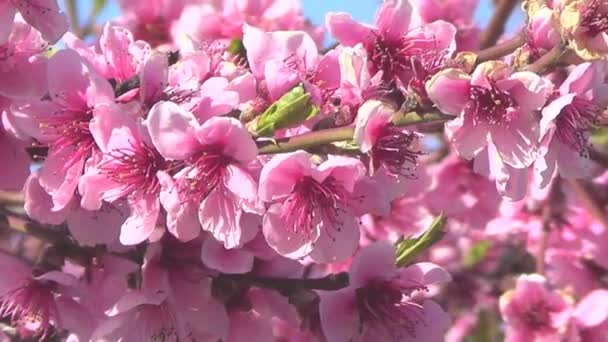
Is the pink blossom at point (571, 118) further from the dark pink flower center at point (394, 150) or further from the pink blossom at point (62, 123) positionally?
the pink blossom at point (62, 123)

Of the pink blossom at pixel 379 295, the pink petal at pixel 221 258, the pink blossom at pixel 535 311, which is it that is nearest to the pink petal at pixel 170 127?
the pink petal at pixel 221 258

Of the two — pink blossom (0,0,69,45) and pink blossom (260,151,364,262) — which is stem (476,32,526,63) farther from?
pink blossom (0,0,69,45)

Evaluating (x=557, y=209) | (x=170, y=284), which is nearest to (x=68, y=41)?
(x=170, y=284)

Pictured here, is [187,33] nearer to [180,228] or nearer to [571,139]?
[180,228]

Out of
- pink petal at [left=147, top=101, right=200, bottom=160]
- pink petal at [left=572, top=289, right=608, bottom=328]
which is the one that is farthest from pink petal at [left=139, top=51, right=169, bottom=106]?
pink petal at [left=572, top=289, right=608, bottom=328]

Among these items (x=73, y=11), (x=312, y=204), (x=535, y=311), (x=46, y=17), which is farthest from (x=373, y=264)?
(x=73, y=11)

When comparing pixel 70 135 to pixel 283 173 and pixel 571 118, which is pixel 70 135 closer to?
pixel 283 173
